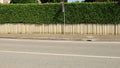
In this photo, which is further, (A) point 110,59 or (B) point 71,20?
(B) point 71,20

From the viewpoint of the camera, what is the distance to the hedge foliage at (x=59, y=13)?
23.9m

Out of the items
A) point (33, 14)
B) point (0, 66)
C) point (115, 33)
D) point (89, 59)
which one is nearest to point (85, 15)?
point (115, 33)

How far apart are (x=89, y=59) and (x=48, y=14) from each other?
1397cm

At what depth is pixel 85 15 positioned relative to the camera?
80.4ft

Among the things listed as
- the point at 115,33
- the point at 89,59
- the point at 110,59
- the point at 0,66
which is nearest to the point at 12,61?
the point at 0,66

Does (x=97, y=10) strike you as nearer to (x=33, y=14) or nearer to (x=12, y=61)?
(x=33, y=14)

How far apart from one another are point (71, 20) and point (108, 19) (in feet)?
9.30

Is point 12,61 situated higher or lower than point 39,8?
lower

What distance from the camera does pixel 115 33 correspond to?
2362cm

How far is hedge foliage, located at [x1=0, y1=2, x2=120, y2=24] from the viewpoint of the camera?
2388cm

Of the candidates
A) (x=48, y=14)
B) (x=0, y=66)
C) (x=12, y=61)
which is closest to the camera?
(x=0, y=66)

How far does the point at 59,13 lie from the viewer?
25.2 m

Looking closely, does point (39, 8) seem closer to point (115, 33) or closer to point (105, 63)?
point (115, 33)

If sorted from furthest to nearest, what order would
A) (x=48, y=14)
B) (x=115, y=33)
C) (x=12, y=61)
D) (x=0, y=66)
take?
(x=48, y=14)
(x=115, y=33)
(x=12, y=61)
(x=0, y=66)
